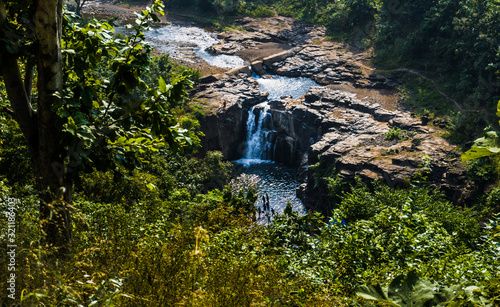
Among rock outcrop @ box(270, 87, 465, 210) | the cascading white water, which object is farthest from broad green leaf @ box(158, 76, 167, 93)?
the cascading white water

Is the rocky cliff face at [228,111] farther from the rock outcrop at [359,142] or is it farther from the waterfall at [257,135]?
the rock outcrop at [359,142]

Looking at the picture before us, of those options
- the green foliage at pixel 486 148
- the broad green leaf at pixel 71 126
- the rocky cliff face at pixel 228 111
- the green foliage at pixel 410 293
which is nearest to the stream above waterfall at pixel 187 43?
the rocky cliff face at pixel 228 111

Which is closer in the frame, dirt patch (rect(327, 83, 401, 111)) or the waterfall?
dirt patch (rect(327, 83, 401, 111))

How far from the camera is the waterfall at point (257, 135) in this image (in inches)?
1107

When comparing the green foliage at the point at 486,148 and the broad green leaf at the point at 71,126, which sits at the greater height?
the green foliage at the point at 486,148

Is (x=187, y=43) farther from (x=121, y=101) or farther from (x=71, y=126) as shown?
(x=71, y=126)

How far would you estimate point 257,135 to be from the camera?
28312mm

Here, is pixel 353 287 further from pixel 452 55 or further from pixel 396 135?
pixel 452 55

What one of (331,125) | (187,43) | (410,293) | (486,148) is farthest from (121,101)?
(187,43)

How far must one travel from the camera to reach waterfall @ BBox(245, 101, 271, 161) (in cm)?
2811

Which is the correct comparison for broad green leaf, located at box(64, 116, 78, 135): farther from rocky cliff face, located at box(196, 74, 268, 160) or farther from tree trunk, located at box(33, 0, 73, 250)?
rocky cliff face, located at box(196, 74, 268, 160)

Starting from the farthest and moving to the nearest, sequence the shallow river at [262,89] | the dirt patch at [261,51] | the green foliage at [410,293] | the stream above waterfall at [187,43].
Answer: the dirt patch at [261,51] < the stream above waterfall at [187,43] < the shallow river at [262,89] < the green foliage at [410,293]

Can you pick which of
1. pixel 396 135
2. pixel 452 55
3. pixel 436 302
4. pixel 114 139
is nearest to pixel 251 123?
pixel 396 135

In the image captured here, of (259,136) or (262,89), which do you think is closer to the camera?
(259,136)
